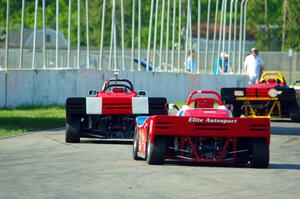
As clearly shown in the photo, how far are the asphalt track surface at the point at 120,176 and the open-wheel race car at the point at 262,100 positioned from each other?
7.17 meters

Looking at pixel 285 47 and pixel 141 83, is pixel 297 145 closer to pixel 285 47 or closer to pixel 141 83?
pixel 141 83

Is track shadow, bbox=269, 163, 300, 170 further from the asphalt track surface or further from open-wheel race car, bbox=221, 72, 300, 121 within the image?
open-wheel race car, bbox=221, 72, 300, 121

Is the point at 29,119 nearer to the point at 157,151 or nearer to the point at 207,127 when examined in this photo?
the point at 157,151

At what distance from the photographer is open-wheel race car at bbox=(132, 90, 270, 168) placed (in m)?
16.4

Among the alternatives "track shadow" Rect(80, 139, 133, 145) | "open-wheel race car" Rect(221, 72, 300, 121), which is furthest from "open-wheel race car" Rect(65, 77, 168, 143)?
"open-wheel race car" Rect(221, 72, 300, 121)

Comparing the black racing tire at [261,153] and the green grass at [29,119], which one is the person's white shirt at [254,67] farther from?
the black racing tire at [261,153]

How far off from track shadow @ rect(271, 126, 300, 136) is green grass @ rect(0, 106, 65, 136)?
15.8 ft

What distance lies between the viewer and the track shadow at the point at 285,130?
2536cm

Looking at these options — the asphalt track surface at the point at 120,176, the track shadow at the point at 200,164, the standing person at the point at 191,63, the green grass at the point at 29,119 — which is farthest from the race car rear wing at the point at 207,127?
the standing person at the point at 191,63

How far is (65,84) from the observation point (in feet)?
117

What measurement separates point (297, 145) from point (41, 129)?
20.1ft

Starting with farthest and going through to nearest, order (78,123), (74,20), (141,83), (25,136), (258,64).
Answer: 1. (74,20)
2. (141,83)
3. (258,64)
4. (25,136)
5. (78,123)

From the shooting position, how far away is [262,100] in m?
28.0

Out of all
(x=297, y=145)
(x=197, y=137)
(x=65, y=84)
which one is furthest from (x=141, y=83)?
(x=197, y=137)
